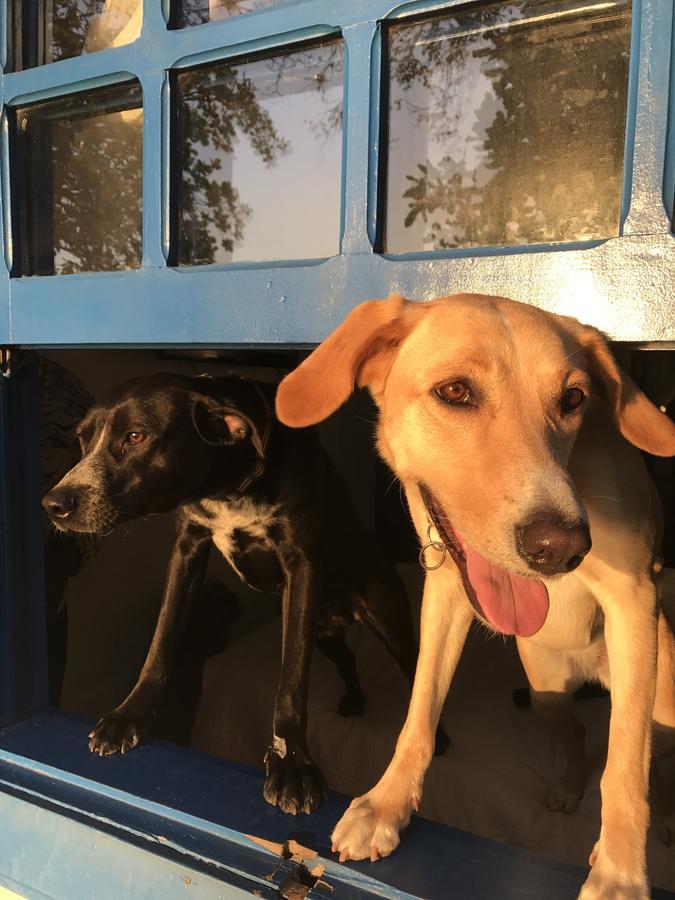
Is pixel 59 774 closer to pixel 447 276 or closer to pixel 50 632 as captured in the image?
pixel 50 632

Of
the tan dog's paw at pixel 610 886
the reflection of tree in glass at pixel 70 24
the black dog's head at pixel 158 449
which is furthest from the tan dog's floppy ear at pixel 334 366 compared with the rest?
the reflection of tree in glass at pixel 70 24

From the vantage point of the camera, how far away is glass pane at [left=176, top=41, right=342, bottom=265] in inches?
68.0

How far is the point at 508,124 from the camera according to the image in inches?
61.0

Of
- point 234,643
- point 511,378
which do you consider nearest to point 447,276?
point 511,378

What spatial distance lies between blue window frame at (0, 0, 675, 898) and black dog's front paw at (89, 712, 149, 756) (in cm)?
5

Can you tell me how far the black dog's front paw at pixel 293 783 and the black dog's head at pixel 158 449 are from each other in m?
0.89

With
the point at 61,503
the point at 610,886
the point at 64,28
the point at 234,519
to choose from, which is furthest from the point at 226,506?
the point at 64,28

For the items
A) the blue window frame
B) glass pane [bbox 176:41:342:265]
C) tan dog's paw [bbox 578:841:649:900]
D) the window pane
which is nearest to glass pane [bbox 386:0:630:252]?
the blue window frame

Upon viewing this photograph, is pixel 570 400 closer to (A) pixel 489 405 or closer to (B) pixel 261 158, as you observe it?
(A) pixel 489 405

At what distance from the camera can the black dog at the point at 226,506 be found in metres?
2.02

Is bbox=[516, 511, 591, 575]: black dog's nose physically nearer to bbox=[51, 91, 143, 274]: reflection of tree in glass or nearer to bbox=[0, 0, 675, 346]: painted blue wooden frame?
bbox=[0, 0, 675, 346]: painted blue wooden frame

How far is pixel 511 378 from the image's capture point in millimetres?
1400

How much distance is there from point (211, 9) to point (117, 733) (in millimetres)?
2154

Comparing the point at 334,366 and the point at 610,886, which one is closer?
the point at 610,886
